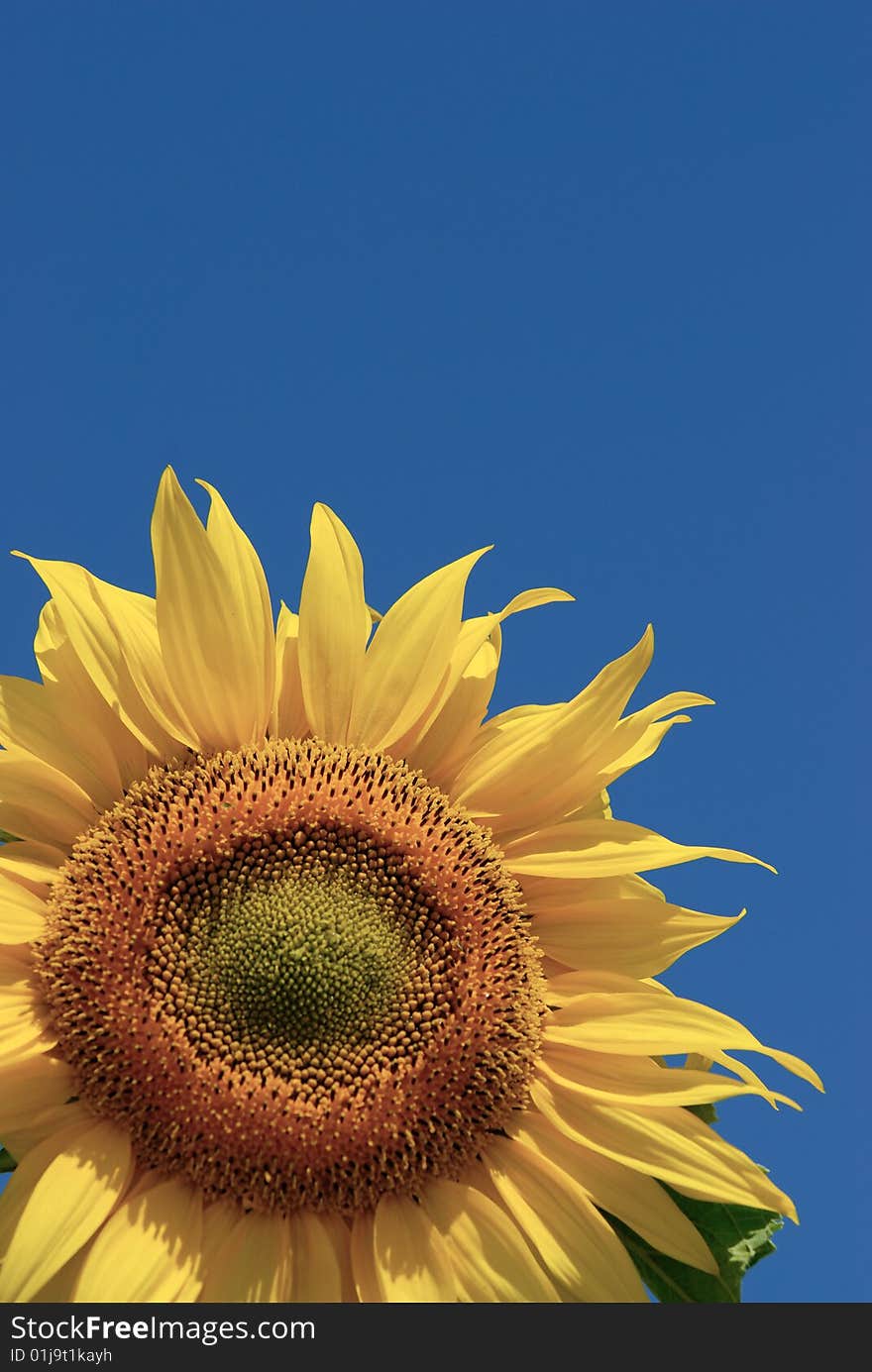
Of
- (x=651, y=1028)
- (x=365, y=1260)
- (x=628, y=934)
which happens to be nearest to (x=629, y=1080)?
(x=651, y=1028)

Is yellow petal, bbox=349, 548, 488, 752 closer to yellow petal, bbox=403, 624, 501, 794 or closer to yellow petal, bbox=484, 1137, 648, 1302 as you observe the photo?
yellow petal, bbox=403, 624, 501, 794

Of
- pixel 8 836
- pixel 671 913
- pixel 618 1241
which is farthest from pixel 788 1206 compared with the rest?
pixel 8 836

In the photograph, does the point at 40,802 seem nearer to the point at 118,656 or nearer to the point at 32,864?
the point at 32,864

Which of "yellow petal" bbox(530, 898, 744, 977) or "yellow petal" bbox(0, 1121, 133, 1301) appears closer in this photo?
"yellow petal" bbox(0, 1121, 133, 1301)

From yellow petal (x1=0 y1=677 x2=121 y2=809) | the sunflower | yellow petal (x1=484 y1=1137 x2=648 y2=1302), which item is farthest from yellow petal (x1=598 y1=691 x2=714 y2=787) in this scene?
yellow petal (x1=0 y1=677 x2=121 y2=809)

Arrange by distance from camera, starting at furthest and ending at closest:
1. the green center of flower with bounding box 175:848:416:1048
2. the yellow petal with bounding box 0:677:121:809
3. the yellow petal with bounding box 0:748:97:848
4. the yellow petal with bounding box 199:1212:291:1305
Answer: the yellow petal with bounding box 0:677:121:809
the yellow petal with bounding box 0:748:97:848
the green center of flower with bounding box 175:848:416:1048
the yellow petal with bounding box 199:1212:291:1305

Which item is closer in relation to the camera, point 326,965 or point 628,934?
point 326,965
